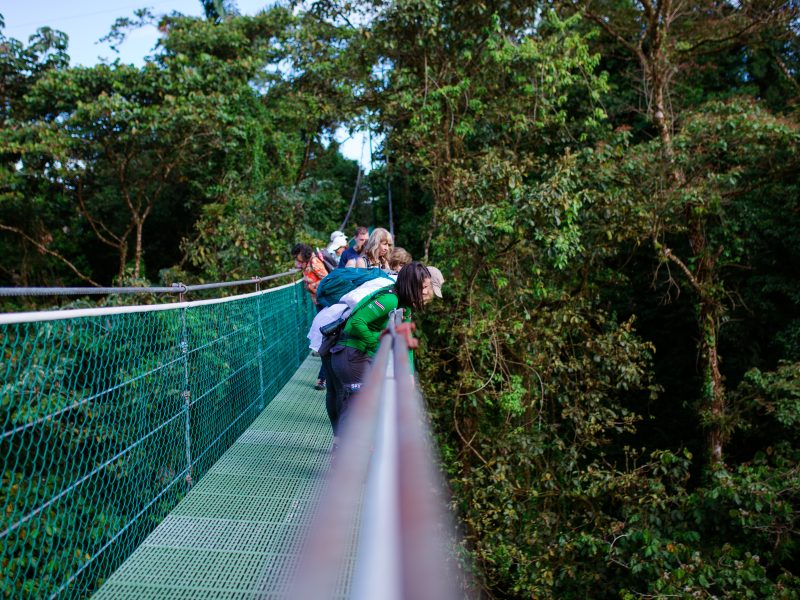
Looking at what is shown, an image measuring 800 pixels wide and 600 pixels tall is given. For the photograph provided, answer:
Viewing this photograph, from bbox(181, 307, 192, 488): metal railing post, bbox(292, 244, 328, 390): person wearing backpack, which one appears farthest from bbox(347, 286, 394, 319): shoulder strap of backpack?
bbox(292, 244, 328, 390): person wearing backpack

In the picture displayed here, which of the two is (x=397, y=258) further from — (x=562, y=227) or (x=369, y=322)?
(x=562, y=227)

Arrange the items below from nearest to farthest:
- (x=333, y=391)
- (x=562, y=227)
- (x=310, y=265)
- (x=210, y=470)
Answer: (x=333, y=391), (x=210, y=470), (x=310, y=265), (x=562, y=227)

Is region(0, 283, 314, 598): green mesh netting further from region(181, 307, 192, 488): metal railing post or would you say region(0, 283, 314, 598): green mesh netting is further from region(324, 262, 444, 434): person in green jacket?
region(324, 262, 444, 434): person in green jacket

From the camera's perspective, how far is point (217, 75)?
13.5m

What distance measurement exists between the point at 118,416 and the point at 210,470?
0.87m

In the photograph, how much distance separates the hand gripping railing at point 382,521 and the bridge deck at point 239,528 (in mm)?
1582

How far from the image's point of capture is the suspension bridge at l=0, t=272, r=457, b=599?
72cm

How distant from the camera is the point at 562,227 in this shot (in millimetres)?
7062

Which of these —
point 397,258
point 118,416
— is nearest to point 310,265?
point 397,258

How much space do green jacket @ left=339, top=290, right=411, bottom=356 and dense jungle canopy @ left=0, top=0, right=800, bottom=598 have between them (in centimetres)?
321

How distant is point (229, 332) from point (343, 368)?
1.45 metres

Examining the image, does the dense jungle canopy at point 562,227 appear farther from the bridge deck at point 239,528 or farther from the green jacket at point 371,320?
the green jacket at point 371,320

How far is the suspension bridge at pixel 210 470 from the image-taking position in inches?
28.4

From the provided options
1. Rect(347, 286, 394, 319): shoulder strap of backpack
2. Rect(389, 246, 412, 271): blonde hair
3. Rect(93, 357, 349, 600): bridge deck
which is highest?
Rect(389, 246, 412, 271): blonde hair
